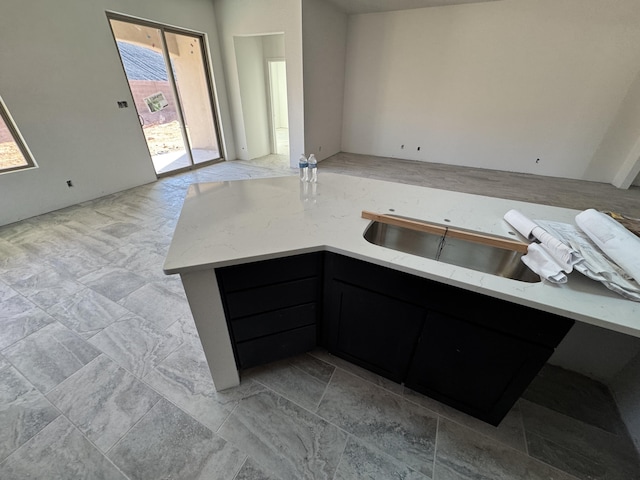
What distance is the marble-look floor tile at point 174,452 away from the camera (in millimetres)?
1140

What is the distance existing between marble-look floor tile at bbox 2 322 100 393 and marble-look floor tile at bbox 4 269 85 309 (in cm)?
38

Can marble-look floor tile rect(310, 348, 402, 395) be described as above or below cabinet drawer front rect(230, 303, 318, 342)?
below

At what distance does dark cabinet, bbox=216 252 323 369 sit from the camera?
1.17 m

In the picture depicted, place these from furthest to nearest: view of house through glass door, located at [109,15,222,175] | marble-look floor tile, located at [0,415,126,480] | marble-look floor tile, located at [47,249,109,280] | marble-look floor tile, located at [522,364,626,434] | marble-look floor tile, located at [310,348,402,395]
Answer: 1. view of house through glass door, located at [109,15,222,175]
2. marble-look floor tile, located at [47,249,109,280]
3. marble-look floor tile, located at [310,348,402,395]
4. marble-look floor tile, located at [522,364,626,434]
5. marble-look floor tile, located at [0,415,126,480]

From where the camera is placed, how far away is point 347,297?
129cm

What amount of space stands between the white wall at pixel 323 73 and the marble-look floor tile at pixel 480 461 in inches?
197

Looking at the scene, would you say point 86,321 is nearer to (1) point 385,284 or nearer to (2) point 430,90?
(1) point 385,284

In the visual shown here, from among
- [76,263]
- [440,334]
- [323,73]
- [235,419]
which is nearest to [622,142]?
[323,73]

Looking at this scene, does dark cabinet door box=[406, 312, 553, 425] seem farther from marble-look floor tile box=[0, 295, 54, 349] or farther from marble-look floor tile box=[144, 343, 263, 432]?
marble-look floor tile box=[0, 295, 54, 349]

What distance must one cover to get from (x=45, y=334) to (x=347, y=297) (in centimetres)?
212

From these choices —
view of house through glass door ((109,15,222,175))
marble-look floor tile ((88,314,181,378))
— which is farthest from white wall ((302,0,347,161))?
marble-look floor tile ((88,314,181,378))

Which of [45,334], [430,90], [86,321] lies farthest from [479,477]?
[430,90]

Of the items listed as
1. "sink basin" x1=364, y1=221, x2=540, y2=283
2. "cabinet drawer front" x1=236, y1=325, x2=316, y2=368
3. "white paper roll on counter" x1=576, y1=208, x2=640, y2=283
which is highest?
"white paper roll on counter" x1=576, y1=208, x2=640, y2=283

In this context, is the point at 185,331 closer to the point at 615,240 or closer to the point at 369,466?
the point at 369,466
